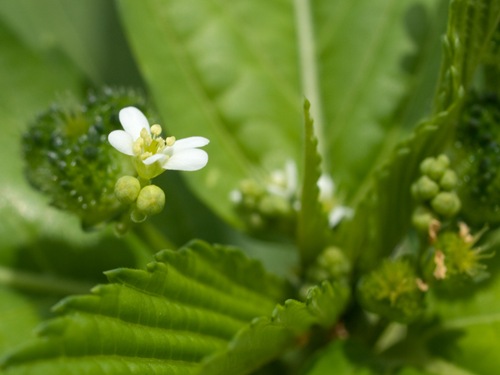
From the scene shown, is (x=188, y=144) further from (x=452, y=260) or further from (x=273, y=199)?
(x=452, y=260)

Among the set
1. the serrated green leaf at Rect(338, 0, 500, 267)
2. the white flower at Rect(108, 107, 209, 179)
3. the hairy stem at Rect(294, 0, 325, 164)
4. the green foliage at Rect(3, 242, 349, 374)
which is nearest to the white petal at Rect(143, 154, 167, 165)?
the white flower at Rect(108, 107, 209, 179)

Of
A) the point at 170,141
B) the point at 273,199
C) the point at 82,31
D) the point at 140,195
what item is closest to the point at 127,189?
the point at 140,195

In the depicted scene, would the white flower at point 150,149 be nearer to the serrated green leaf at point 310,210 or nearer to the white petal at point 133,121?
the white petal at point 133,121

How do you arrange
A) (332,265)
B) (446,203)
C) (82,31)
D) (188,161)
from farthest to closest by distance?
1. (82,31)
2. (332,265)
3. (446,203)
4. (188,161)

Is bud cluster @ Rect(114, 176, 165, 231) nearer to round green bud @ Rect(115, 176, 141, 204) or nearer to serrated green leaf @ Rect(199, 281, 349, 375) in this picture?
round green bud @ Rect(115, 176, 141, 204)

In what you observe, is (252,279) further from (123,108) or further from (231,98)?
(231,98)
